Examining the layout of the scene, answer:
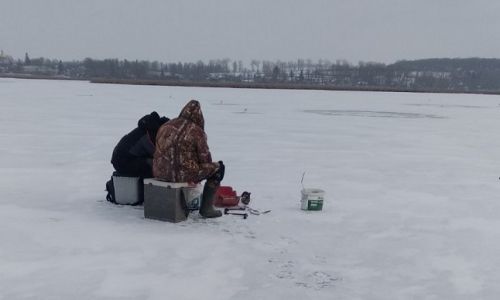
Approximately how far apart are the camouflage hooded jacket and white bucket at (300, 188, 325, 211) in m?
1.19

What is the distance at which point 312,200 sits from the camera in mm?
5879

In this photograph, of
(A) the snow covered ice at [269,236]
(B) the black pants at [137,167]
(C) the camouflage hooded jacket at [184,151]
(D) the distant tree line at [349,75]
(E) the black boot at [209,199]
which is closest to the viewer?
(A) the snow covered ice at [269,236]

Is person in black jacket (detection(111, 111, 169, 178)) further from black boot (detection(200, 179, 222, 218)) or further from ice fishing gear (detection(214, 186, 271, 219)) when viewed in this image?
ice fishing gear (detection(214, 186, 271, 219))

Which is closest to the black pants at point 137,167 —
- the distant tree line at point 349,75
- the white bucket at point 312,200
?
the white bucket at point 312,200

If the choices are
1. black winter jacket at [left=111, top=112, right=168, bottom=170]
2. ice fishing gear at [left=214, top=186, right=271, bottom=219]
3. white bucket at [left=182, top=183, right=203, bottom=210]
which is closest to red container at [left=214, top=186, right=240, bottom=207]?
ice fishing gear at [left=214, top=186, right=271, bottom=219]

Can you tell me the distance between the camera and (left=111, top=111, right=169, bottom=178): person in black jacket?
5637 millimetres

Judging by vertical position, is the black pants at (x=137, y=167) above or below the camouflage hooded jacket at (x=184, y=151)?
below

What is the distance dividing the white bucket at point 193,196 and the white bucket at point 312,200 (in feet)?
Result: 3.90

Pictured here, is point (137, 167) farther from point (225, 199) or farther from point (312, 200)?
point (312, 200)

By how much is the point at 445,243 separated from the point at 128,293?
301 cm

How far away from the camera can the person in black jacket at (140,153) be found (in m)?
5.64

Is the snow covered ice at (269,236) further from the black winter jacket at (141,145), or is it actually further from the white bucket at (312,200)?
the black winter jacket at (141,145)

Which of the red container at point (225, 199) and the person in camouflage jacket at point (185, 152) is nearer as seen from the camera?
the person in camouflage jacket at point (185, 152)

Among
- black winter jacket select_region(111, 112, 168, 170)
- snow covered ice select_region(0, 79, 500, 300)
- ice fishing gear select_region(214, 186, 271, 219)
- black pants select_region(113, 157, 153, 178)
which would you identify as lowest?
snow covered ice select_region(0, 79, 500, 300)
